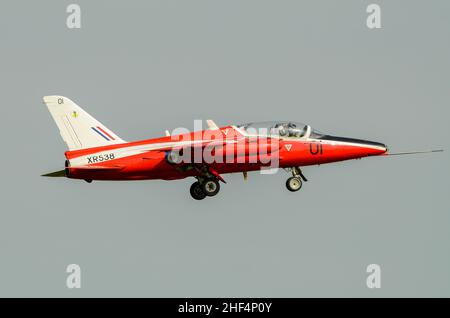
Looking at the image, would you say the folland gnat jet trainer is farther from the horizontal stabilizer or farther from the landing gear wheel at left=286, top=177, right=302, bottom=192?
the horizontal stabilizer

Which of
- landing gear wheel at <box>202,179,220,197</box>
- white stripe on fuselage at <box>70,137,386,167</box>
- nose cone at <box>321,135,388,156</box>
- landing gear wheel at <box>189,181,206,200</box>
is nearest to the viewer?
Answer: white stripe on fuselage at <box>70,137,386,167</box>

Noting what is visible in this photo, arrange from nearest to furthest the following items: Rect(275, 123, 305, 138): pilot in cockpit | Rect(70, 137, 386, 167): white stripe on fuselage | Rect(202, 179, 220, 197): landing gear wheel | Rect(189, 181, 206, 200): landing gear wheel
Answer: Rect(70, 137, 386, 167): white stripe on fuselage
Rect(275, 123, 305, 138): pilot in cockpit
Rect(202, 179, 220, 197): landing gear wheel
Rect(189, 181, 206, 200): landing gear wheel

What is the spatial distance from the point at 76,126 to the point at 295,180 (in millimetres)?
7887

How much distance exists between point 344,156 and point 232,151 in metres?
4.18

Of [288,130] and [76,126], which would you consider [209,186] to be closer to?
[288,130]

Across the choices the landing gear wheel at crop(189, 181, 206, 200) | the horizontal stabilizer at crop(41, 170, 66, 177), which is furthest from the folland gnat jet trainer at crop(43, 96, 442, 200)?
the horizontal stabilizer at crop(41, 170, 66, 177)

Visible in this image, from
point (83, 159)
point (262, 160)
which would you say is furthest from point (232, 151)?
point (83, 159)

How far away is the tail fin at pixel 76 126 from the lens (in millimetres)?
53531

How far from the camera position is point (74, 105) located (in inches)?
2127

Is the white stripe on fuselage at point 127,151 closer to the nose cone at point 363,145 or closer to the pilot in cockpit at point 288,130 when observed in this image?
the pilot in cockpit at point 288,130

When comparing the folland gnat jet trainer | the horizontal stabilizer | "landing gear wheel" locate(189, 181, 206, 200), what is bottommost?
"landing gear wheel" locate(189, 181, 206, 200)

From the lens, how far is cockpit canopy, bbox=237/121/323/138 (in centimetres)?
5394

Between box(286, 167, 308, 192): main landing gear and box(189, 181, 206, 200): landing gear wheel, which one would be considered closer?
box(286, 167, 308, 192): main landing gear

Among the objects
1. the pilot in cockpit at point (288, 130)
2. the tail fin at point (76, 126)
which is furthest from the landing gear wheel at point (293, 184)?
the tail fin at point (76, 126)
